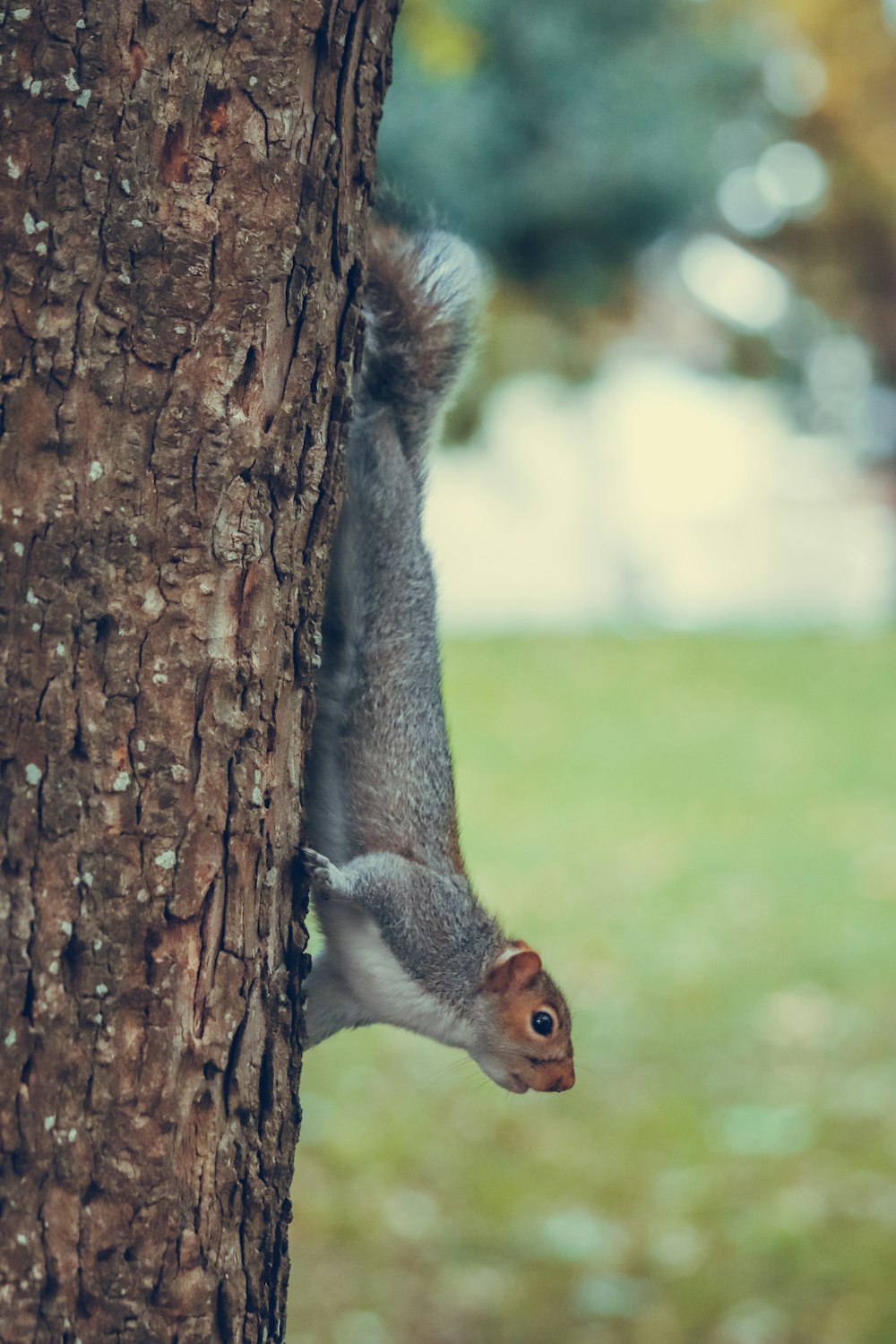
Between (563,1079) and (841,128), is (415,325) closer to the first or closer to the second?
(563,1079)

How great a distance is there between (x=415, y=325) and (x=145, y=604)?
2.64ft

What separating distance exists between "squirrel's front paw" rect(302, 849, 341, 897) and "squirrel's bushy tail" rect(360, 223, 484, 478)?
1.99 feet

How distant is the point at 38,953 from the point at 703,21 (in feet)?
26.1

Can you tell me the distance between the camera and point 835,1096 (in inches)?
182

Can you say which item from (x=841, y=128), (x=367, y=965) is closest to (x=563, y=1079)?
(x=367, y=965)

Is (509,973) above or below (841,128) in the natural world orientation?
below

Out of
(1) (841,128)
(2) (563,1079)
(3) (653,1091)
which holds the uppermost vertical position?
(1) (841,128)

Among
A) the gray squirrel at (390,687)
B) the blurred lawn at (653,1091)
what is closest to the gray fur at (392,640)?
the gray squirrel at (390,687)

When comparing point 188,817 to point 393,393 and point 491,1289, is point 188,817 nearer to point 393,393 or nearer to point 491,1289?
point 393,393

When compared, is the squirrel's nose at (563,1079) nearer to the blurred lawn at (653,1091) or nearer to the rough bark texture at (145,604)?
the blurred lawn at (653,1091)

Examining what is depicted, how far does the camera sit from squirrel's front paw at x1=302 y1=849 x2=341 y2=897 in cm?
190

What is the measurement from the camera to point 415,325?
86.2 inches

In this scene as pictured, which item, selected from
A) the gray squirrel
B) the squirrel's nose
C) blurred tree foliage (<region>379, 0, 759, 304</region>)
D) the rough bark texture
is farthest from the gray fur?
blurred tree foliage (<region>379, 0, 759, 304</region>)

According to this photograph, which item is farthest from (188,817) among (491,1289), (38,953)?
(491,1289)
